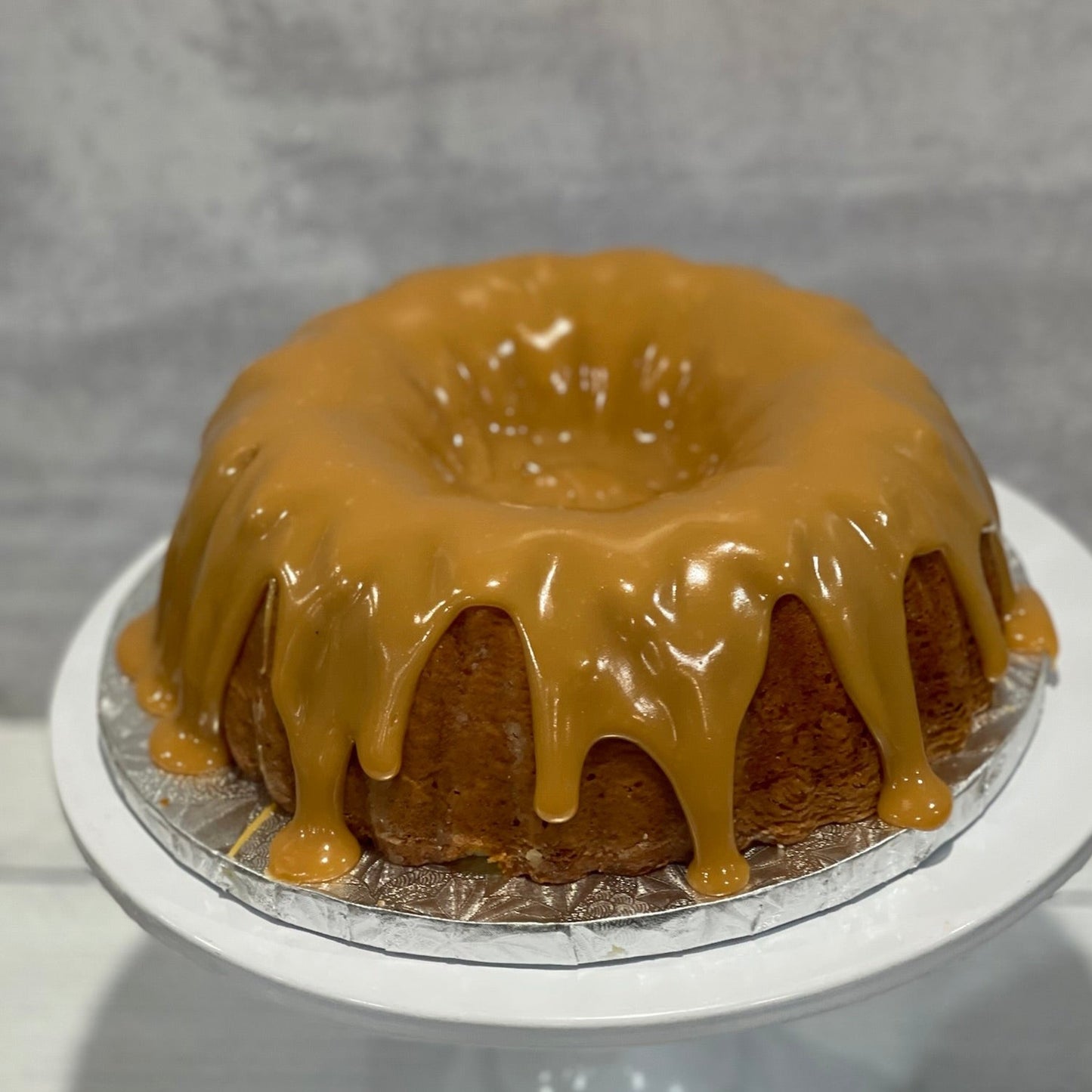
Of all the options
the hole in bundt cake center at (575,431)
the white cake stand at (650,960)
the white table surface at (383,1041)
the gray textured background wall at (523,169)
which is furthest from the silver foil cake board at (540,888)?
the gray textured background wall at (523,169)

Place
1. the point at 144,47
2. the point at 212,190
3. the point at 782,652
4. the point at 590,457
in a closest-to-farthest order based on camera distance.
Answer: the point at 782,652 → the point at 590,457 → the point at 144,47 → the point at 212,190

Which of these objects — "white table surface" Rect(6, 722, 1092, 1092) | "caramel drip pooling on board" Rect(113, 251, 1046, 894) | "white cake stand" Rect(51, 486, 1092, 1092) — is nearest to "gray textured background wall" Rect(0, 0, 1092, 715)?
"caramel drip pooling on board" Rect(113, 251, 1046, 894)

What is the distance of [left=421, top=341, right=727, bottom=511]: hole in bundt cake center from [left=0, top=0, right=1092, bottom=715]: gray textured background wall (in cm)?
62

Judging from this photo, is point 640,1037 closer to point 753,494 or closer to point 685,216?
point 753,494

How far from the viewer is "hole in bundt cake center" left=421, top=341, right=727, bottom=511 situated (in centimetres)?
139

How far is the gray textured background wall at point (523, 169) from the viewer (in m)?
1.88

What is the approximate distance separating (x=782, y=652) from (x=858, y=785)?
0.48 ft

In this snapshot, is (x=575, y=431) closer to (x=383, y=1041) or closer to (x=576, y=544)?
(x=576, y=544)

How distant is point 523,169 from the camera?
2008 mm

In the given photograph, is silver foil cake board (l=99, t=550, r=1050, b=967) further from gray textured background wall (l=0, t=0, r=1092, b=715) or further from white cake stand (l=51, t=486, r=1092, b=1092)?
gray textured background wall (l=0, t=0, r=1092, b=715)

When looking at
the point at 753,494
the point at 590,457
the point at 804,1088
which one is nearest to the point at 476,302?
the point at 590,457

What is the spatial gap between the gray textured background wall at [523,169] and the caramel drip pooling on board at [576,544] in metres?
0.58

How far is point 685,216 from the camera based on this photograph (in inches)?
80.4

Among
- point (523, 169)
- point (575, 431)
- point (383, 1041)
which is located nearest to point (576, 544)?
point (575, 431)
